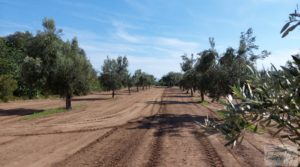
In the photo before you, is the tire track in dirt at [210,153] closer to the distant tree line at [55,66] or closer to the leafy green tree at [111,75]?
the distant tree line at [55,66]

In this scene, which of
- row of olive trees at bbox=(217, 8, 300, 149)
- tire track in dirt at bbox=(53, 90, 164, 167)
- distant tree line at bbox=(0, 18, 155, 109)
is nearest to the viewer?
row of olive trees at bbox=(217, 8, 300, 149)

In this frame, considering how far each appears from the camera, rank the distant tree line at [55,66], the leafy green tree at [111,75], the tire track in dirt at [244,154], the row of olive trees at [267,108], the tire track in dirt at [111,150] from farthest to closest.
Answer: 1. the leafy green tree at [111,75]
2. the distant tree line at [55,66]
3. the tire track in dirt at [111,150]
4. the tire track in dirt at [244,154]
5. the row of olive trees at [267,108]

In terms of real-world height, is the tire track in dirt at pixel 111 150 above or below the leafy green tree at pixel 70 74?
below

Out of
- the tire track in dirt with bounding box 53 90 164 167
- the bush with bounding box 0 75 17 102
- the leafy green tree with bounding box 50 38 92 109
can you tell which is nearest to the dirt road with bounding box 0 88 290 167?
the tire track in dirt with bounding box 53 90 164 167

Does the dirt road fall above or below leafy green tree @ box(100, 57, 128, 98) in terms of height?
below

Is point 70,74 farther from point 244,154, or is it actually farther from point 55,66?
point 244,154

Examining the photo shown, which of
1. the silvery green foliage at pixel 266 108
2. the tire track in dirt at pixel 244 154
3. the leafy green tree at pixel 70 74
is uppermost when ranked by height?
the leafy green tree at pixel 70 74

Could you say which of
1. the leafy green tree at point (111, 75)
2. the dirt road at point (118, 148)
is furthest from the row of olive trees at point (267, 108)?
the leafy green tree at point (111, 75)

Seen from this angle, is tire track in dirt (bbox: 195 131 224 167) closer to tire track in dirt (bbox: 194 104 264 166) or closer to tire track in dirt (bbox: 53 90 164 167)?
tire track in dirt (bbox: 194 104 264 166)

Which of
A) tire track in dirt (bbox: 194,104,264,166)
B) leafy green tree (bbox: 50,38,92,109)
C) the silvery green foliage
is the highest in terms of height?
leafy green tree (bbox: 50,38,92,109)

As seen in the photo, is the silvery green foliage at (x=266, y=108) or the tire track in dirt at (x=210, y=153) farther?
the tire track in dirt at (x=210, y=153)

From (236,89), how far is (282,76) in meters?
0.31

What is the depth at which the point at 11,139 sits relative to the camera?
56.1ft

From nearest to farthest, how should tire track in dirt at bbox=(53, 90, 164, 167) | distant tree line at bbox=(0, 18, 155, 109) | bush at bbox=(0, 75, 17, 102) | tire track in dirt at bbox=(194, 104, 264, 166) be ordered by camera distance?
tire track in dirt at bbox=(194, 104, 264, 166) < tire track in dirt at bbox=(53, 90, 164, 167) < distant tree line at bbox=(0, 18, 155, 109) < bush at bbox=(0, 75, 17, 102)
